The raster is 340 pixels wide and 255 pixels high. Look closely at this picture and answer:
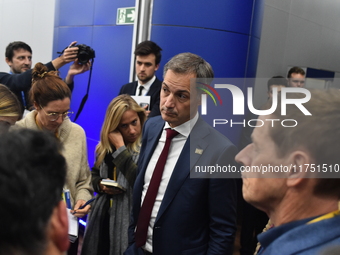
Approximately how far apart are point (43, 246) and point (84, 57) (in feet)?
9.19

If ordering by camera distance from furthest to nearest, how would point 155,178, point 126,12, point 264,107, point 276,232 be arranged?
point 126,12
point 155,178
point 264,107
point 276,232

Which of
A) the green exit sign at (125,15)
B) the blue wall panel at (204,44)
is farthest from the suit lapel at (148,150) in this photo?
the green exit sign at (125,15)

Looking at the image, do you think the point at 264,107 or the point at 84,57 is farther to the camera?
the point at 84,57

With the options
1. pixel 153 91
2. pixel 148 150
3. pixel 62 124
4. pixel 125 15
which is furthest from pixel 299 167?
pixel 125 15

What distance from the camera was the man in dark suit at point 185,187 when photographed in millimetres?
1723

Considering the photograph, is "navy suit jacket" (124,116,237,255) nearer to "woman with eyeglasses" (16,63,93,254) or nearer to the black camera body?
"woman with eyeglasses" (16,63,93,254)

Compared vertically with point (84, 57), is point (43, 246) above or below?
below

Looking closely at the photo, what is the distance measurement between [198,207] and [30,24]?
681 centimetres

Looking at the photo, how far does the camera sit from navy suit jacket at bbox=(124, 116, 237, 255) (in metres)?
1.71

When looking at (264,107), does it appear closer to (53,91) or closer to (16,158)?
(16,158)

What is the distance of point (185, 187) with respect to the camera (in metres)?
1.75

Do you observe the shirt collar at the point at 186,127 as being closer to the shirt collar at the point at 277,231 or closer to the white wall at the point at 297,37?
the shirt collar at the point at 277,231

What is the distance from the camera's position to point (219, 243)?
5.65 ft

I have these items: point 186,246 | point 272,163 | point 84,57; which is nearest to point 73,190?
point 186,246
